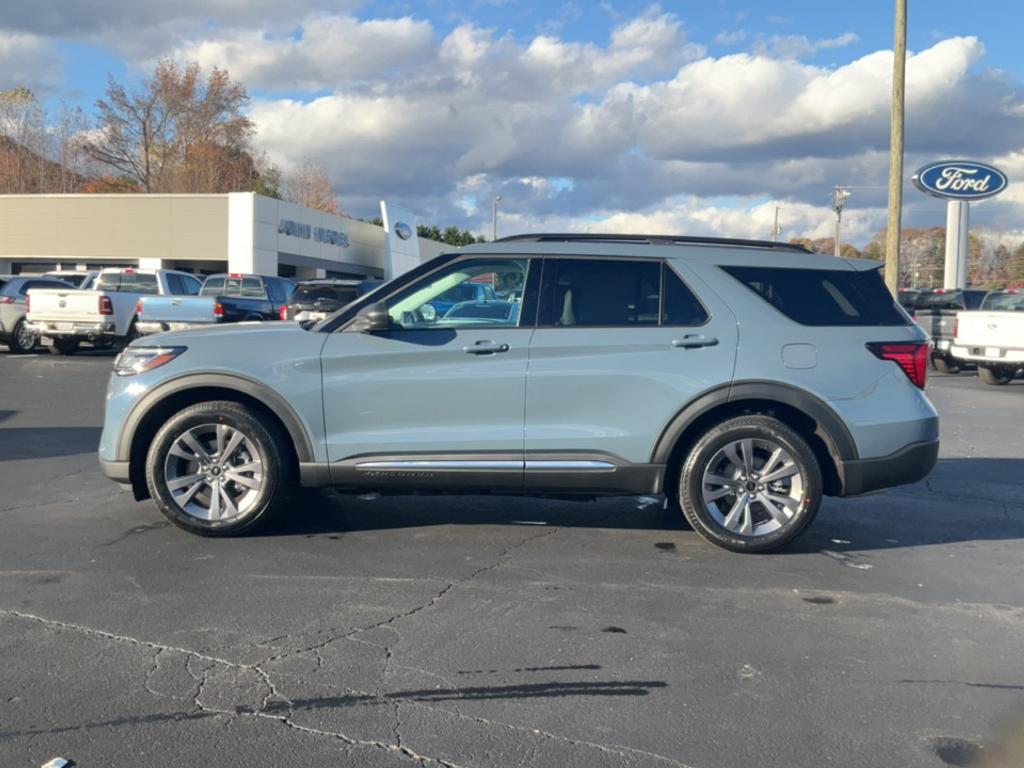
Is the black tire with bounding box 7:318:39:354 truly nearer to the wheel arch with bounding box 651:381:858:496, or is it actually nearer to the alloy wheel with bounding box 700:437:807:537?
the wheel arch with bounding box 651:381:858:496

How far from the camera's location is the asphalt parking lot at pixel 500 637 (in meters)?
3.46

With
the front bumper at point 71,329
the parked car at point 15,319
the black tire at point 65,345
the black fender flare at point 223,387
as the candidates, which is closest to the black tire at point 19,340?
the parked car at point 15,319

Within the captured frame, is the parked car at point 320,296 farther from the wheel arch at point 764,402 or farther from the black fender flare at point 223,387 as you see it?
the wheel arch at point 764,402

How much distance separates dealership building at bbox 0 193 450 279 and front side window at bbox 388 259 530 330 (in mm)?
36298

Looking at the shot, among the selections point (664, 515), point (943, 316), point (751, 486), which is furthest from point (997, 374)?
point (751, 486)

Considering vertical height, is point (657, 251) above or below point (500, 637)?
above

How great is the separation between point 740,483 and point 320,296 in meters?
15.2

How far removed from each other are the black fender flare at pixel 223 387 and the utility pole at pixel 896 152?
17.2m

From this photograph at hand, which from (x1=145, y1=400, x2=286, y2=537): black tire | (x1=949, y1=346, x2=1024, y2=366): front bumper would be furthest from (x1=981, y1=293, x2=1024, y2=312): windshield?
(x1=145, y1=400, x2=286, y2=537): black tire

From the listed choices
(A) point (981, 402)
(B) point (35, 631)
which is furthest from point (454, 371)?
(A) point (981, 402)

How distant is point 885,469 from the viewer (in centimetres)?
574

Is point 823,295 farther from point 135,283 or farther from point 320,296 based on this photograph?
point 135,283

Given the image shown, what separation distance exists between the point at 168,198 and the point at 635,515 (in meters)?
39.0

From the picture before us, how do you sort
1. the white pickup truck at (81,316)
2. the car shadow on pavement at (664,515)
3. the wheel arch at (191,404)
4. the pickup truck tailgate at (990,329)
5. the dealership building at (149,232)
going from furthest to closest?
the dealership building at (149,232) < the white pickup truck at (81,316) < the pickup truck tailgate at (990,329) < the car shadow on pavement at (664,515) < the wheel arch at (191,404)
